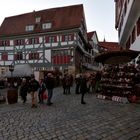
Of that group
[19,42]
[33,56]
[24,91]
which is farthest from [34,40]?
[24,91]

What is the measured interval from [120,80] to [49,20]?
32.5 metres

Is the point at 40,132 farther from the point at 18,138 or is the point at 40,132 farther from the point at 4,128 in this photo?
the point at 4,128

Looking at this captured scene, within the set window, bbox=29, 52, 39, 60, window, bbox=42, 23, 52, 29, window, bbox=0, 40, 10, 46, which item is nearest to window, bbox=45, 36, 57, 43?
window, bbox=42, 23, 52, 29

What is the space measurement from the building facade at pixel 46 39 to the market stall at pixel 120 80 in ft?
81.4

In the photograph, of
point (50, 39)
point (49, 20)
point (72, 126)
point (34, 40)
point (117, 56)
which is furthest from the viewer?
point (49, 20)

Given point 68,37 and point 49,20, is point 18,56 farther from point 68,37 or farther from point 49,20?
point 68,37

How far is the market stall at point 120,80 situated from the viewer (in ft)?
49.5

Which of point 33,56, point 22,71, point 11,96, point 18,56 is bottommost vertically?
point 11,96

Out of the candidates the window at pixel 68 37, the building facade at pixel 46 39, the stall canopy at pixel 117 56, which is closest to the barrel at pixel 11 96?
the stall canopy at pixel 117 56

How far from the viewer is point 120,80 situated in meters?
15.5

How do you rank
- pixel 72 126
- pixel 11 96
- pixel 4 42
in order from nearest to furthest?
pixel 72 126 → pixel 11 96 → pixel 4 42

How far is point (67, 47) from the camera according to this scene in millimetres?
41938

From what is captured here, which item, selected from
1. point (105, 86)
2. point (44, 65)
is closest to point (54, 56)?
point (44, 65)

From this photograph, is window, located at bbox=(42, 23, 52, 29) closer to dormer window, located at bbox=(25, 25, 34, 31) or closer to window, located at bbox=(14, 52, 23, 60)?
dormer window, located at bbox=(25, 25, 34, 31)
